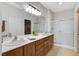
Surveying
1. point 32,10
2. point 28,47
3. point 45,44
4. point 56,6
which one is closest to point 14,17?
point 32,10

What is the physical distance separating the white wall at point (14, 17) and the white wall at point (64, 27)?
676 mm

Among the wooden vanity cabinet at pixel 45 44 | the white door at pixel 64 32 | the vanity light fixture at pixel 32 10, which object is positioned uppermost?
the vanity light fixture at pixel 32 10

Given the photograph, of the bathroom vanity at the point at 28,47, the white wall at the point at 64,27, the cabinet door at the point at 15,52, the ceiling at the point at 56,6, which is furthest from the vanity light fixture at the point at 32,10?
the cabinet door at the point at 15,52

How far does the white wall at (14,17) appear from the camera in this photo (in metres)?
1.76

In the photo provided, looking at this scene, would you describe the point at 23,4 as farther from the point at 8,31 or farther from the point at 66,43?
the point at 66,43

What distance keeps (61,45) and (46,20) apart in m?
0.73

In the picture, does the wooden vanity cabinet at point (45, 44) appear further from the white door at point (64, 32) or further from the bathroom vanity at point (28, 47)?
the white door at point (64, 32)

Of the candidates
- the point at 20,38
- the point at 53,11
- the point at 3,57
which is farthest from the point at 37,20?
the point at 3,57

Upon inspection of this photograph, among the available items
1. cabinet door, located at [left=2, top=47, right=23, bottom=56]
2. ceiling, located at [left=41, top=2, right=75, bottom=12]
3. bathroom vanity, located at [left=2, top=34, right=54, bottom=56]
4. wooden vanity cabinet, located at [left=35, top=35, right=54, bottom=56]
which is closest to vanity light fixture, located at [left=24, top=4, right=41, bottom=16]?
ceiling, located at [left=41, top=2, right=75, bottom=12]

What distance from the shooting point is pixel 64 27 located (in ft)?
7.55

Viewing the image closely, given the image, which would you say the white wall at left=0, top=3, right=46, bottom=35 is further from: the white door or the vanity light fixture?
the white door

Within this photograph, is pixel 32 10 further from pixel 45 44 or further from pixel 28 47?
pixel 45 44

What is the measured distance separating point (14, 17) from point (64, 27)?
3.82 ft

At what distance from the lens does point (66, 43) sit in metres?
2.34
